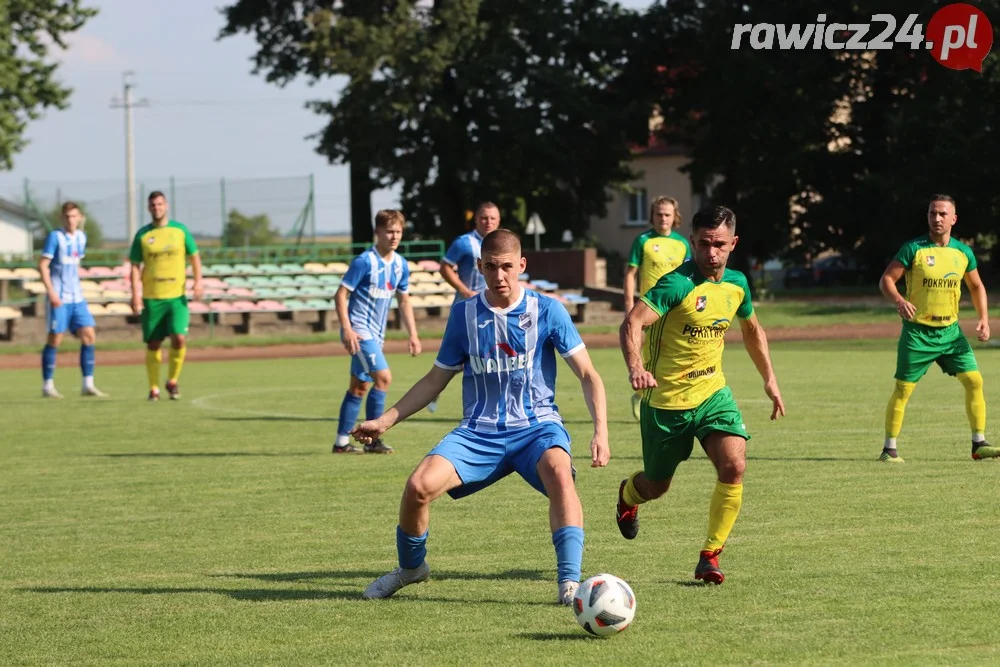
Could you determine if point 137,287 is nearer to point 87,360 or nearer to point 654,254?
point 87,360

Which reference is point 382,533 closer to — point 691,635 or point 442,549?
point 442,549

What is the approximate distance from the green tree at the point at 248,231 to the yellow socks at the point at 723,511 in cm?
3172

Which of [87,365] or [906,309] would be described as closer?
[906,309]

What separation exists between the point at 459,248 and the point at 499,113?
31.7 m

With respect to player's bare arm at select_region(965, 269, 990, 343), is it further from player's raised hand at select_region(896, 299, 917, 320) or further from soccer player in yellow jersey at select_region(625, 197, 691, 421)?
soccer player in yellow jersey at select_region(625, 197, 691, 421)

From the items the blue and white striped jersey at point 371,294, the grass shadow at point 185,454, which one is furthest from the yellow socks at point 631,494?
the grass shadow at point 185,454

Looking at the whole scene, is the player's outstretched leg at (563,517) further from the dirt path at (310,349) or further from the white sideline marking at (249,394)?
the dirt path at (310,349)

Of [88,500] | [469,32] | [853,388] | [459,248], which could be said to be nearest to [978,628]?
[88,500]

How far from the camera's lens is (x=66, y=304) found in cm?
1931

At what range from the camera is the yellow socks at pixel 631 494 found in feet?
25.7

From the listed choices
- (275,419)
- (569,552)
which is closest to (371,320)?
(275,419)

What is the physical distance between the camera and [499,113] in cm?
4594

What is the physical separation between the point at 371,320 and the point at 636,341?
240 inches

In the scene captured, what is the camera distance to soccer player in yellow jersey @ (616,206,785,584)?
713cm
